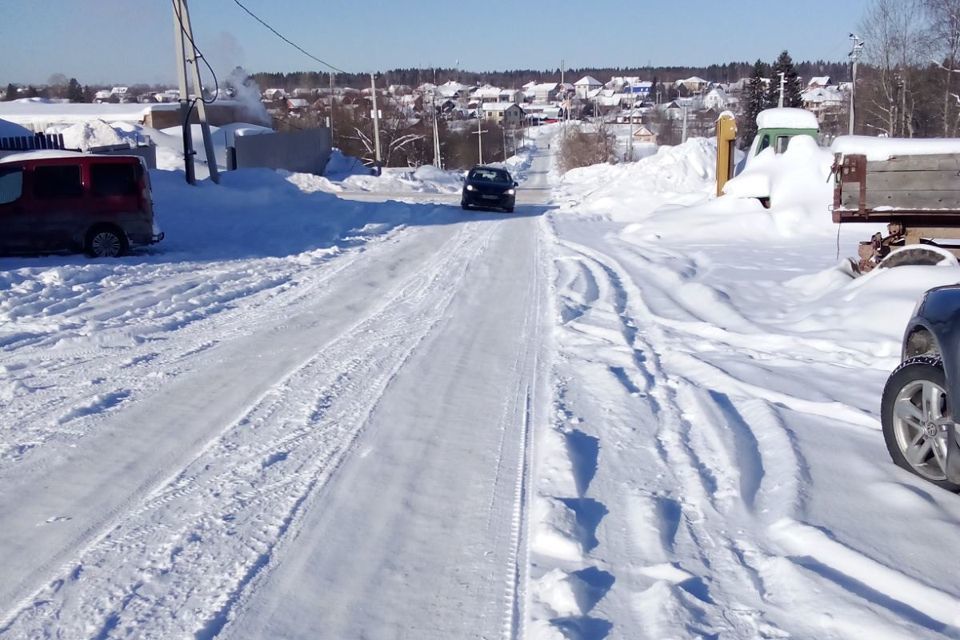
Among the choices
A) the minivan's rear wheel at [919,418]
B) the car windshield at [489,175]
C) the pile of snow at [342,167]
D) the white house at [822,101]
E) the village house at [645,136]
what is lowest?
the minivan's rear wheel at [919,418]

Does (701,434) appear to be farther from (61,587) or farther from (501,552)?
(61,587)

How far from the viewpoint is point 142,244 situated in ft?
57.0

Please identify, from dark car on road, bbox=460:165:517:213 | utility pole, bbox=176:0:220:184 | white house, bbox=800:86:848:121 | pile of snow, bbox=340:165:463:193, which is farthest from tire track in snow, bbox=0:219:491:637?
white house, bbox=800:86:848:121

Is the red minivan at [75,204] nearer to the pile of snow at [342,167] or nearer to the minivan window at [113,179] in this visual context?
the minivan window at [113,179]

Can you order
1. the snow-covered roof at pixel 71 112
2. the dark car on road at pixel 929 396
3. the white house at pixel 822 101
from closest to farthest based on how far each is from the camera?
the dark car on road at pixel 929 396 → the snow-covered roof at pixel 71 112 → the white house at pixel 822 101

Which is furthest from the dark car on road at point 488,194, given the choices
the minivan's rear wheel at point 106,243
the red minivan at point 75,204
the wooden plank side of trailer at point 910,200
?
the wooden plank side of trailer at point 910,200

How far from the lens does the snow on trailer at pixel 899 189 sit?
1209 centimetres

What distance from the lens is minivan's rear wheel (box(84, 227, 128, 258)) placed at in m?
16.9

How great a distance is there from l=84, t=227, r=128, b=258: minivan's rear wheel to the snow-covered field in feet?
8.78

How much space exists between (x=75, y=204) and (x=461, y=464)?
13117mm

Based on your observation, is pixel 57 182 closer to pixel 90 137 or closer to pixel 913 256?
pixel 913 256

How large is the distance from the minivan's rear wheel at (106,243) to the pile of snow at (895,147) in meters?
12.6

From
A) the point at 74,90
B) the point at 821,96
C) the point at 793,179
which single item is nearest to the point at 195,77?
the point at 793,179

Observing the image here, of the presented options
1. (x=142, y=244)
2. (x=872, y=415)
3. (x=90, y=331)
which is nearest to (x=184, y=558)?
(x=872, y=415)
